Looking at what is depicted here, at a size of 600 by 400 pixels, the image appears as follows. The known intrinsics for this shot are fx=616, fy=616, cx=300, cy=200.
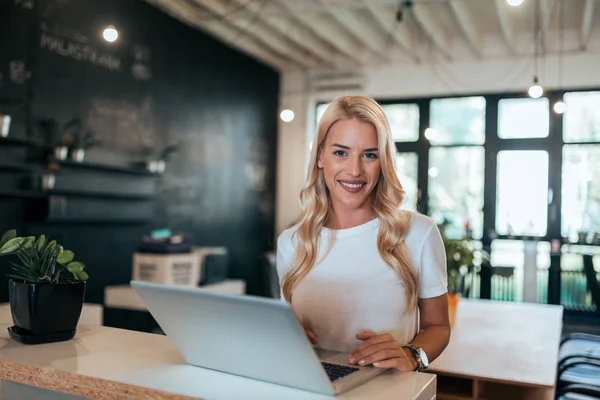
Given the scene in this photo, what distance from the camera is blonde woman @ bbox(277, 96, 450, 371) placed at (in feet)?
4.86

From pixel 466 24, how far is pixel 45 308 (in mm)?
6605

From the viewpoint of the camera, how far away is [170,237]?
18.5 feet

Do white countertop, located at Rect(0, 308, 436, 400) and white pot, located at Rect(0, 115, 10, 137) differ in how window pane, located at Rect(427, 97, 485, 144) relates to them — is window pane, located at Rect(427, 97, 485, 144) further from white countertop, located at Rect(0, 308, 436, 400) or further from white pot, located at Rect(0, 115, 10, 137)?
white countertop, located at Rect(0, 308, 436, 400)

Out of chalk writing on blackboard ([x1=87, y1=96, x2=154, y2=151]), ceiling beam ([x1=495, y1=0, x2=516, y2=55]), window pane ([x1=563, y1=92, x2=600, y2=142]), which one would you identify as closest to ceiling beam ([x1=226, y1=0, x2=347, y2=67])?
chalk writing on blackboard ([x1=87, y1=96, x2=154, y2=151])

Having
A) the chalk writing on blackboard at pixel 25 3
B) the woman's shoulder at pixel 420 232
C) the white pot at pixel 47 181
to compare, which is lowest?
the woman's shoulder at pixel 420 232

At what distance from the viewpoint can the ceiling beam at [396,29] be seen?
6.91m

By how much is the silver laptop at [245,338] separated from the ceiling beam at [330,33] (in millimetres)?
5609

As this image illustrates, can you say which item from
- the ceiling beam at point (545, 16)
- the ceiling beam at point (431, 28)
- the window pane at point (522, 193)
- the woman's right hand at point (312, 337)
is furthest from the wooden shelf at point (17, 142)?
the window pane at point (522, 193)

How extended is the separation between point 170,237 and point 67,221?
936 mm

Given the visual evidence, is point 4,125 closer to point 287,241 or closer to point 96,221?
point 96,221

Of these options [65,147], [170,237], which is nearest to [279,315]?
[65,147]

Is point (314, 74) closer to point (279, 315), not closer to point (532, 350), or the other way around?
point (532, 350)

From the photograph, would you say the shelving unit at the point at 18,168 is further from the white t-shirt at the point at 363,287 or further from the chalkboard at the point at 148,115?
the white t-shirt at the point at 363,287

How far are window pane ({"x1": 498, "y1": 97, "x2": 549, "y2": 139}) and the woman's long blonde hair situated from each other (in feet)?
23.0
